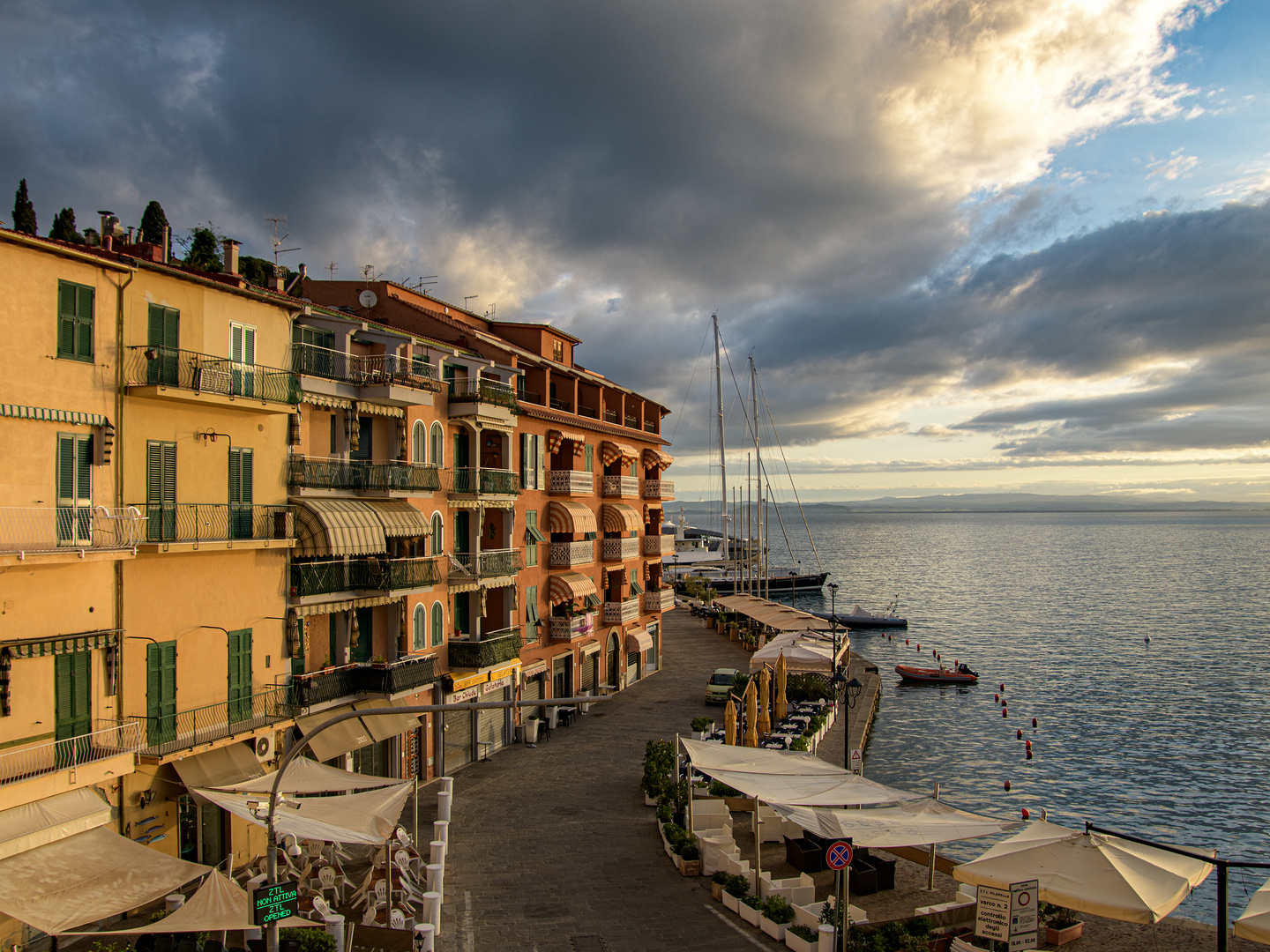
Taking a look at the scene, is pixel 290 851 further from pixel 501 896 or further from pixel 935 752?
pixel 935 752

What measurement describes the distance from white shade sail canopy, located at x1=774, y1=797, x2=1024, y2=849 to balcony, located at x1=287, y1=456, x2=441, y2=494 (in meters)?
15.1

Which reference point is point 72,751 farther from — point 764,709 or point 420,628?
point 764,709

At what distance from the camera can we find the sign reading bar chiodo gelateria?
11.9 m

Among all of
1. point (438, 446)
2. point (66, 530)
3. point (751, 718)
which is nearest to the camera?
point (66, 530)

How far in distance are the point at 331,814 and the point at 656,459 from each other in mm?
35588

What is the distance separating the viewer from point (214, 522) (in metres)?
21.2

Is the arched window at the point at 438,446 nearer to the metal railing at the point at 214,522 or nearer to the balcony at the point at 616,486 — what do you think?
the metal railing at the point at 214,522

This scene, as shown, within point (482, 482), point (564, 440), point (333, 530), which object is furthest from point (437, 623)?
point (564, 440)

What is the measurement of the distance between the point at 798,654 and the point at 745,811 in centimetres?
1558

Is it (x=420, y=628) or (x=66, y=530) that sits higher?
(x=66, y=530)

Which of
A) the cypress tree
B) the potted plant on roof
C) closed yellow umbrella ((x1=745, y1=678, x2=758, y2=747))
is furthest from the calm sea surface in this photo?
the cypress tree

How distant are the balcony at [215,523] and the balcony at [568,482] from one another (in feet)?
52.7

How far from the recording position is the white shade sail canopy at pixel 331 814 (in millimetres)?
16891

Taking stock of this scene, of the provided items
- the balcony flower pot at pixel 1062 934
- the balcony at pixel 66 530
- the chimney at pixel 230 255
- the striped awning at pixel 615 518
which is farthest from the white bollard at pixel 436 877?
the striped awning at pixel 615 518
